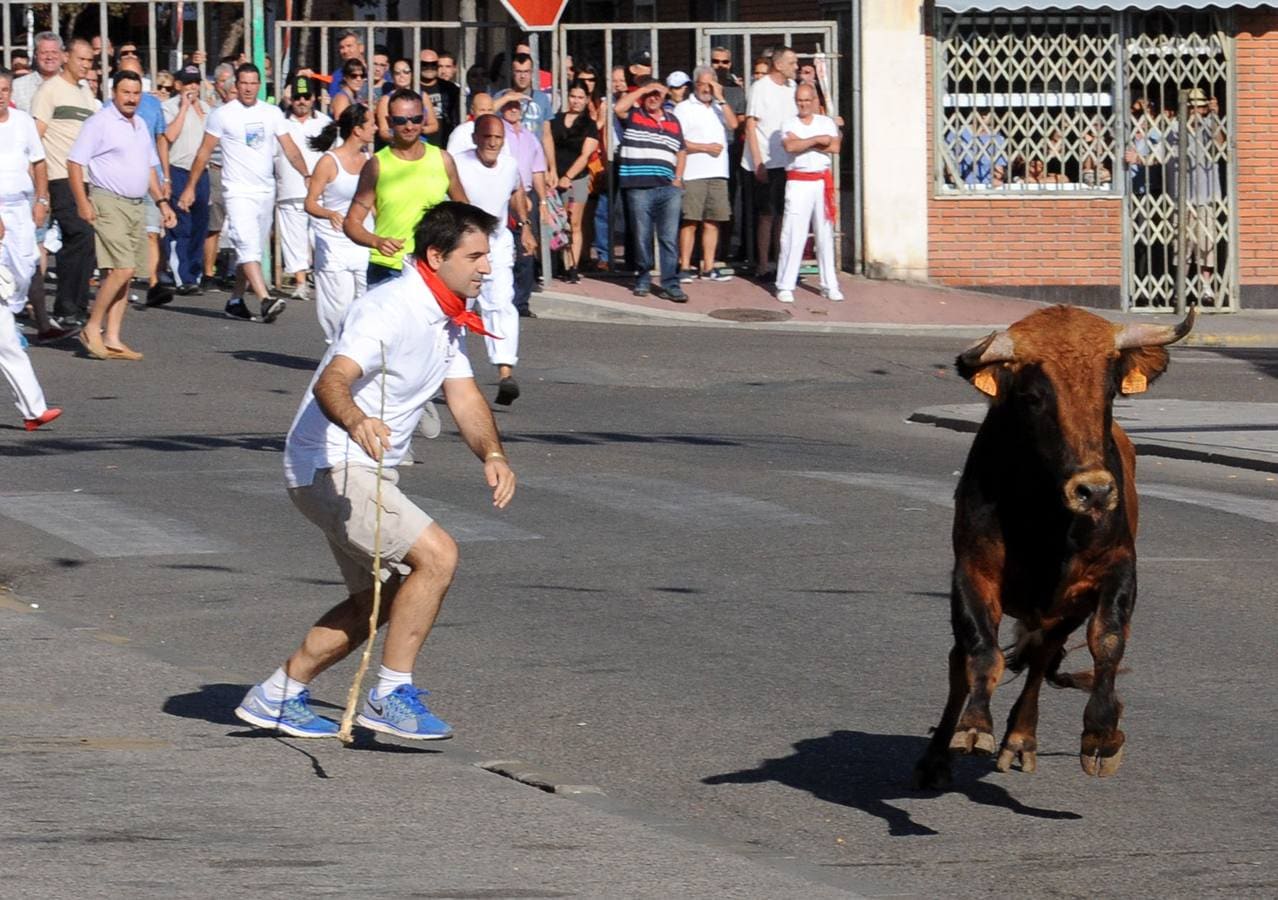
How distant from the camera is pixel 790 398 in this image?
693 inches

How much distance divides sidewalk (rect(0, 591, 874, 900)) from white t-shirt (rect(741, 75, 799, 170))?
→ 1548 centimetres

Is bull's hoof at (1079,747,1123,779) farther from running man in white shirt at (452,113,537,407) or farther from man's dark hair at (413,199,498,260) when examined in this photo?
running man in white shirt at (452,113,537,407)

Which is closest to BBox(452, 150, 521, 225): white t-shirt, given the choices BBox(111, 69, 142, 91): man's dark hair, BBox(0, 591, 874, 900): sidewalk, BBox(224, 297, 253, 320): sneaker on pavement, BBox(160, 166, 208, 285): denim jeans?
BBox(111, 69, 142, 91): man's dark hair

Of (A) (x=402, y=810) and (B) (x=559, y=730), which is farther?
(B) (x=559, y=730)

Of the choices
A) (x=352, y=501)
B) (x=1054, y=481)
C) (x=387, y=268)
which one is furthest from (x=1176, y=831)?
(x=387, y=268)

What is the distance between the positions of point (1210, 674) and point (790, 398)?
29.7 feet

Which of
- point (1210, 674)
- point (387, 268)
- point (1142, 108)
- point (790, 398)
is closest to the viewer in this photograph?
point (1210, 674)

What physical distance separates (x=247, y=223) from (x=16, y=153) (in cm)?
449

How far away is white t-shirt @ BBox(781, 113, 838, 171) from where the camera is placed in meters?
22.0

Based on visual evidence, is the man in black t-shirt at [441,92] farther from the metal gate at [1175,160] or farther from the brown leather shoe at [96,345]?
the metal gate at [1175,160]

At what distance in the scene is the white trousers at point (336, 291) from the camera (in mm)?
14859

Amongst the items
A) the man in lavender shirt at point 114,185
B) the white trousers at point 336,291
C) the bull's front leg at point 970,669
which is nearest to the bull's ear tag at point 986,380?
the bull's front leg at point 970,669

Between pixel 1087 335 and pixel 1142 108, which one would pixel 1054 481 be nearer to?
pixel 1087 335

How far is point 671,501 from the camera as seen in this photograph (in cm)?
1245
